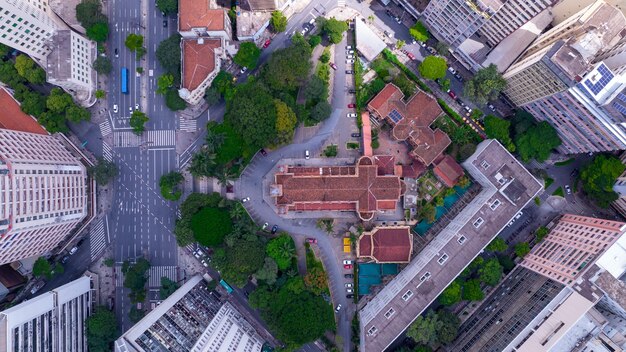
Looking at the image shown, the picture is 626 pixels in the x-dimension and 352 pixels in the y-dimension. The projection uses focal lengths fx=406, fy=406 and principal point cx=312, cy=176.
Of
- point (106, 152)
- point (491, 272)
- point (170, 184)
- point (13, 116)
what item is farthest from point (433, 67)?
point (13, 116)

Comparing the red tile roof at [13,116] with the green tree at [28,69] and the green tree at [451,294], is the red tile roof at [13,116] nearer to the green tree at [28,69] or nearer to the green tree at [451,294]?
the green tree at [28,69]

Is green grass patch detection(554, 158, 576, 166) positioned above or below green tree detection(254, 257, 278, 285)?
above

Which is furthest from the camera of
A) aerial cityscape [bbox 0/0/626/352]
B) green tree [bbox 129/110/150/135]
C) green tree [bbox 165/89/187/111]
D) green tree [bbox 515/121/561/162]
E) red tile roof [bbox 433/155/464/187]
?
red tile roof [bbox 433/155/464/187]

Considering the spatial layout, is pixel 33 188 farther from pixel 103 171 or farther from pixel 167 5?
pixel 167 5

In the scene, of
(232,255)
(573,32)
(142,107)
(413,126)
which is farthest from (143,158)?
(573,32)

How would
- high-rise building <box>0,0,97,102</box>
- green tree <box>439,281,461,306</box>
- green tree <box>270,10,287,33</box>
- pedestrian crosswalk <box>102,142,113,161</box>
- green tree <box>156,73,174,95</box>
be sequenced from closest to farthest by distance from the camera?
high-rise building <box>0,0,97,102</box> < green tree <box>439,281,461,306</box> < green tree <box>156,73,174,95</box> < green tree <box>270,10,287,33</box> < pedestrian crosswalk <box>102,142,113,161</box>

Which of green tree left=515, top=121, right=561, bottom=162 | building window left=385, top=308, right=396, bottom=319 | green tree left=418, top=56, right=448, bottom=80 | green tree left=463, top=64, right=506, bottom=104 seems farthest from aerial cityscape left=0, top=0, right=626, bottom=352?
green tree left=418, top=56, right=448, bottom=80

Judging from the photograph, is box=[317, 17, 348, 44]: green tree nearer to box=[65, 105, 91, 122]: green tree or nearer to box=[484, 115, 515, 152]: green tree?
box=[484, 115, 515, 152]: green tree

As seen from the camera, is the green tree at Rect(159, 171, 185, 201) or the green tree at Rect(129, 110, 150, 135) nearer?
the green tree at Rect(159, 171, 185, 201)

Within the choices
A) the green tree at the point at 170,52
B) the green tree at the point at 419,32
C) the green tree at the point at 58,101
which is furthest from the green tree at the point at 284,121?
the green tree at the point at 58,101
